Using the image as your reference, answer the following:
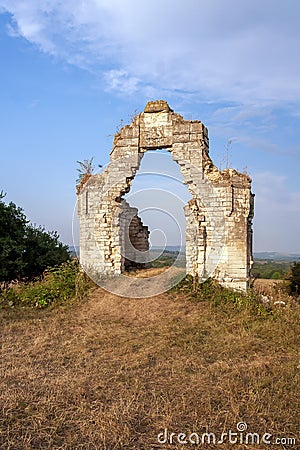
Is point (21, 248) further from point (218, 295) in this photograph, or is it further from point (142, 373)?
point (142, 373)

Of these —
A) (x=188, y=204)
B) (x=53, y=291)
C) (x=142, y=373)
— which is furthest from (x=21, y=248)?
(x=142, y=373)

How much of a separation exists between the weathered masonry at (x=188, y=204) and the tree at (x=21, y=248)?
2.87 m

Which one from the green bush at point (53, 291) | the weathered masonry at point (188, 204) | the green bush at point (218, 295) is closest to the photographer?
the green bush at point (218, 295)

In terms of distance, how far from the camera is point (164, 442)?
393 centimetres

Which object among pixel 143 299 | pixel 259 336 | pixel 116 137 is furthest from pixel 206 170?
pixel 259 336

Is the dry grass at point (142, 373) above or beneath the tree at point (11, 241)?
beneath

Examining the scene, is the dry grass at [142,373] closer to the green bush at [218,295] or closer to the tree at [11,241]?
the green bush at [218,295]

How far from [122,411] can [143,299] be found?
4.72 metres

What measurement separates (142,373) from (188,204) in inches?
193

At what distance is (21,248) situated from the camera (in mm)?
12711

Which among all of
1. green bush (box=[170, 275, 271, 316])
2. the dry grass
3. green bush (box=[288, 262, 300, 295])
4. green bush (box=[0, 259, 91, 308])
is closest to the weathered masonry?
green bush (box=[170, 275, 271, 316])

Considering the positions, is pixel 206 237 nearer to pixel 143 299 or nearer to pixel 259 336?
pixel 143 299

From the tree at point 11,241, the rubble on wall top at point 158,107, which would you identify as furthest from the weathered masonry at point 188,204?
the tree at point 11,241

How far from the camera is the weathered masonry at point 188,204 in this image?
30.6 ft
